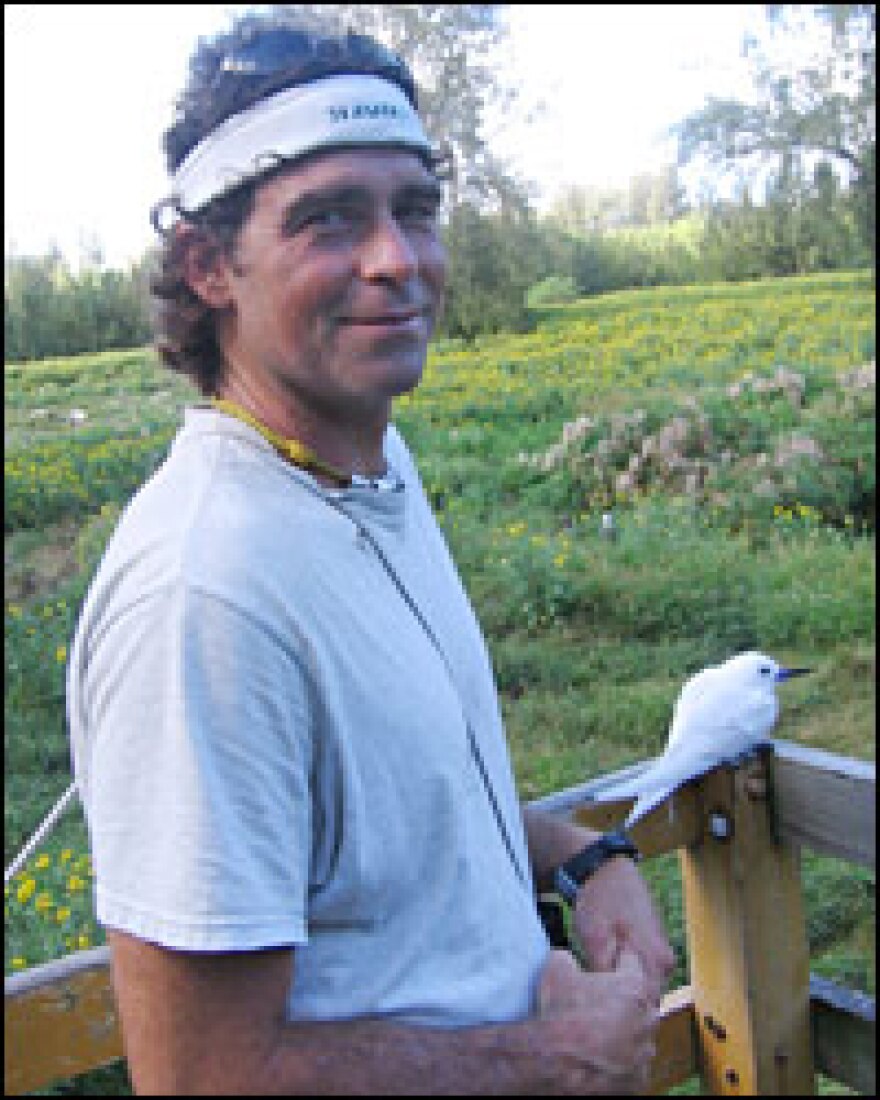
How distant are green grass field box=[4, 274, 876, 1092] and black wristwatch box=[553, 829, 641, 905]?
56.9 inches

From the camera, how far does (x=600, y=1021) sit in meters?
1.02

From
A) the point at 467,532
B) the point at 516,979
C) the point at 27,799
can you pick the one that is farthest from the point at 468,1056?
the point at 467,532

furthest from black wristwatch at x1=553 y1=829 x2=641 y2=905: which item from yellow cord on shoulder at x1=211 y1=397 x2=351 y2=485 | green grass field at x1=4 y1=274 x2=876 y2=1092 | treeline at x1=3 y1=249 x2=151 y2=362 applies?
treeline at x1=3 y1=249 x2=151 y2=362

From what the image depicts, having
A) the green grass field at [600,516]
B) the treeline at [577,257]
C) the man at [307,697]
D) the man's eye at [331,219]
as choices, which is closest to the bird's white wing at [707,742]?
the man at [307,697]

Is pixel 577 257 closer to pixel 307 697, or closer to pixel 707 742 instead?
pixel 707 742

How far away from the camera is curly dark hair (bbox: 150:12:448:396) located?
45.2 inches

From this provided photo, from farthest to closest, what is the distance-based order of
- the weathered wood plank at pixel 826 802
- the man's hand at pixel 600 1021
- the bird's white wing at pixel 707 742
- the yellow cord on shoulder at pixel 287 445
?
the bird's white wing at pixel 707 742 < the weathered wood plank at pixel 826 802 < the yellow cord on shoulder at pixel 287 445 < the man's hand at pixel 600 1021

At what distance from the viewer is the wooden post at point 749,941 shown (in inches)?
69.7

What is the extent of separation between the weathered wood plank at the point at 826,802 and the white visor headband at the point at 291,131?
3.19 feet

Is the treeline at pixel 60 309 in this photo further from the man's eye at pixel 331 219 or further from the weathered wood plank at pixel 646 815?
the man's eye at pixel 331 219

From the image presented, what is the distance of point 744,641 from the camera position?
4.63 metres

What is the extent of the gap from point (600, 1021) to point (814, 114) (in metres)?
7.26

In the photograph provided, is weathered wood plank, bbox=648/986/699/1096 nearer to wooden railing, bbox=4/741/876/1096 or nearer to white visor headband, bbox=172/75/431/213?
wooden railing, bbox=4/741/876/1096

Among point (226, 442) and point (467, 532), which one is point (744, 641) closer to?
point (467, 532)
